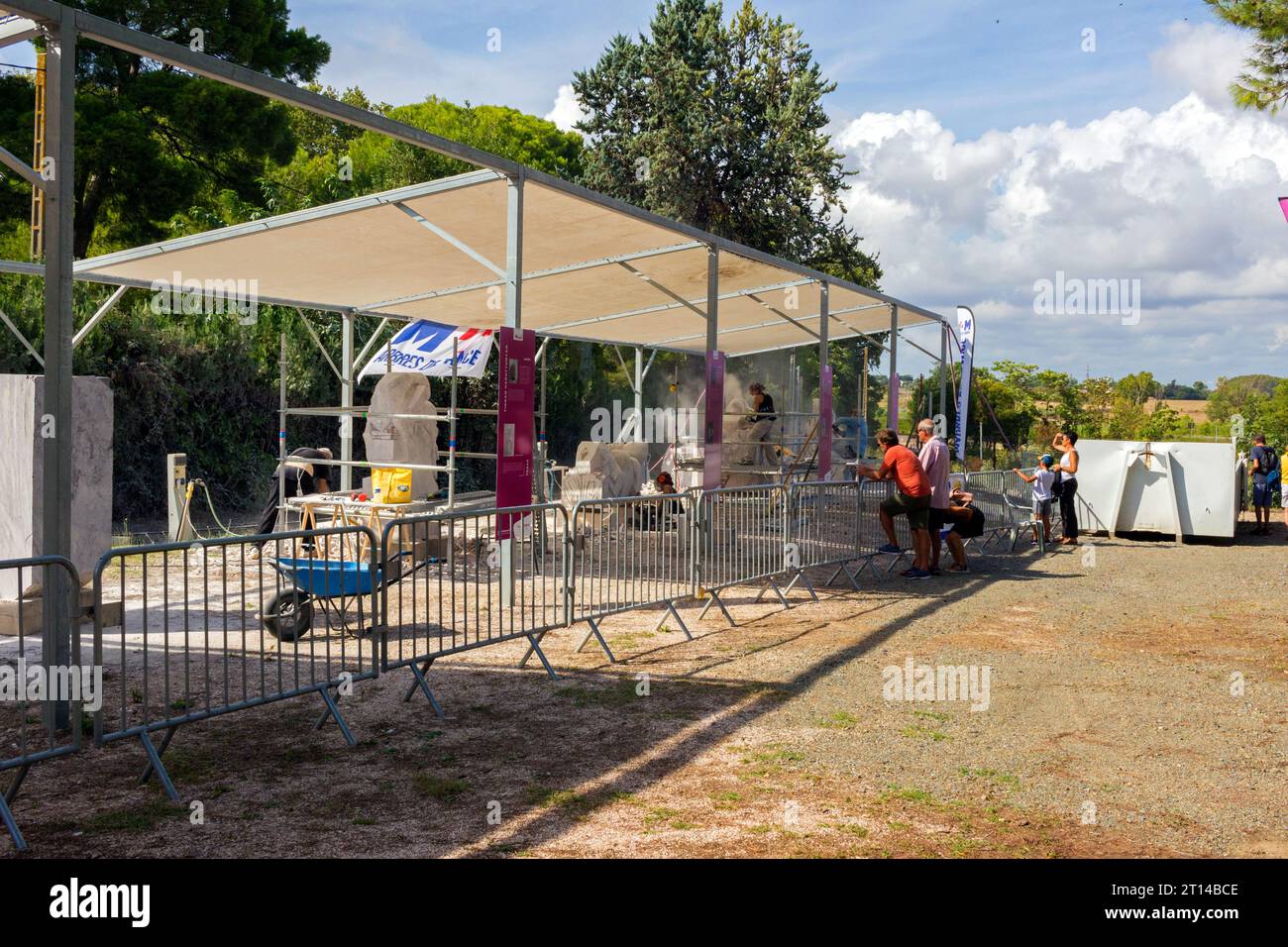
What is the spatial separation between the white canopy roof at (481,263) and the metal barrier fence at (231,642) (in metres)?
3.34

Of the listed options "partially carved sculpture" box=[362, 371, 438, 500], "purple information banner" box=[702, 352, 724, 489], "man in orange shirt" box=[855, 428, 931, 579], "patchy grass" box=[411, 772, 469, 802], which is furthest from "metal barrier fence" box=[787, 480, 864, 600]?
"patchy grass" box=[411, 772, 469, 802]

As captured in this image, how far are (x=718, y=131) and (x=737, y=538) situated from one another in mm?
26576

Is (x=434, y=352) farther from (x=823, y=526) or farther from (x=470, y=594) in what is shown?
(x=823, y=526)

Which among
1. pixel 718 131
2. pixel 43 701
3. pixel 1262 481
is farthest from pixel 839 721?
pixel 718 131

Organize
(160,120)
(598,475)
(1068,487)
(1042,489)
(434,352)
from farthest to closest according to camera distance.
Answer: (160,120), (1068,487), (598,475), (1042,489), (434,352)

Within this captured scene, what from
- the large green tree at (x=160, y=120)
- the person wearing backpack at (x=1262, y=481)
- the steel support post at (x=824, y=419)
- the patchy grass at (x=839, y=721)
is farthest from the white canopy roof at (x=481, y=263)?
the large green tree at (x=160, y=120)

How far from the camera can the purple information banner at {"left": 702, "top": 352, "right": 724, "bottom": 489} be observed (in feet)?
42.7

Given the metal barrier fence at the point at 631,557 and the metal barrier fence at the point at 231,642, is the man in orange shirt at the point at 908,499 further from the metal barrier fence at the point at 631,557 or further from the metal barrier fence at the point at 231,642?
the metal barrier fence at the point at 231,642

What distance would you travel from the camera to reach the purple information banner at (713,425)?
512 inches

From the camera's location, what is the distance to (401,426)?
13.2 metres

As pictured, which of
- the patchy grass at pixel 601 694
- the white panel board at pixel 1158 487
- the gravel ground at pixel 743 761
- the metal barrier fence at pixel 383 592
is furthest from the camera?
the white panel board at pixel 1158 487

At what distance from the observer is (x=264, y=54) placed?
1026 inches

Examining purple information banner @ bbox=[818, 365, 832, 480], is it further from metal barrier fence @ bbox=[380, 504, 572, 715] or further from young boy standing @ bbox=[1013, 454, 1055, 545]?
metal barrier fence @ bbox=[380, 504, 572, 715]
